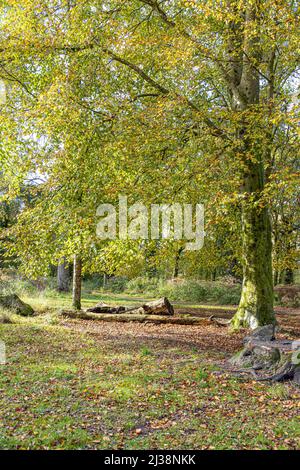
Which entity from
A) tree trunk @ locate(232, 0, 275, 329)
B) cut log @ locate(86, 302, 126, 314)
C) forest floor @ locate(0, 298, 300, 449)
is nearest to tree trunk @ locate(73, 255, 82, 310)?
cut log @ locate(86, 302, 126, 314)

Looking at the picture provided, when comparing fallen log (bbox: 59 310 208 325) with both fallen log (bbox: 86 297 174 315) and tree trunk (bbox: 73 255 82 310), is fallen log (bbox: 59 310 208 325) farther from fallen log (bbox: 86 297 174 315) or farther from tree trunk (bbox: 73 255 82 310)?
tree trunk (bbox: 73 255 82 310)

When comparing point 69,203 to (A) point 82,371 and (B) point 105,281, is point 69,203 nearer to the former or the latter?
(A) point 82,371

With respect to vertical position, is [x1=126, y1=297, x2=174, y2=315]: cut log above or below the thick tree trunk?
below

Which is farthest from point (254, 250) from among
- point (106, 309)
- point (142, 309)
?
point (106, 309)

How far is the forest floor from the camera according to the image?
4.31 m

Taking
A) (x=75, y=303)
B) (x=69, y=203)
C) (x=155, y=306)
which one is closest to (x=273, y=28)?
(x=69, y=203)

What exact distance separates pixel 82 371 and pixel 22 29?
7708 mm

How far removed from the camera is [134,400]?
5.48 m

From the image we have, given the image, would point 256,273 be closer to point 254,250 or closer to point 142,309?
point 254,250

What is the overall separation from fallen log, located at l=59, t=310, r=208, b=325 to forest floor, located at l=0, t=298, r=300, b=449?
3767 mm

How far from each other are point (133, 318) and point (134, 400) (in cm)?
792

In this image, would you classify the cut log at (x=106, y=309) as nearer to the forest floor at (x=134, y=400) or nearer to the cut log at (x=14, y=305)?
the cut log at (x=14, y=305)

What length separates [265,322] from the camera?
1077 centimetres

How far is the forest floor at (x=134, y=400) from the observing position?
4.31 m
